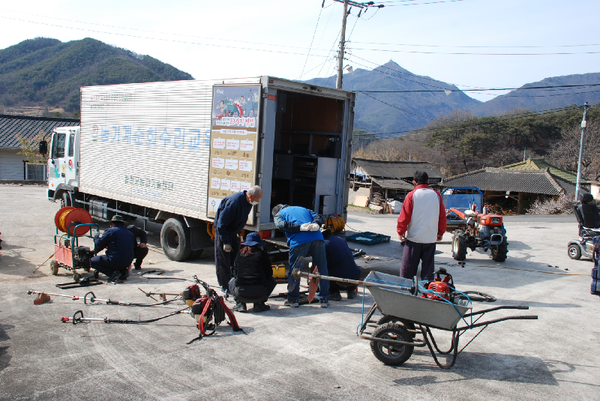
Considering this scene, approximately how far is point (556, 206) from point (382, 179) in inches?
453

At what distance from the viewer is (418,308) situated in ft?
13.9

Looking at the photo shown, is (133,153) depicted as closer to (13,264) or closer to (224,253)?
(13,264)

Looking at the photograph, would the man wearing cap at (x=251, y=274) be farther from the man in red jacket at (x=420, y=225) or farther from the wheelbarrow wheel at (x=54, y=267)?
the wheelbarrow wheel at (x=54, y=267)

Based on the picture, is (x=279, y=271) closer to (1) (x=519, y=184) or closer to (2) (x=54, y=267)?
(2) (x=54, y=267)

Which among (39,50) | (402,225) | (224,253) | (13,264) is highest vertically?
(39,50)

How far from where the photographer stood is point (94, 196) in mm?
12695

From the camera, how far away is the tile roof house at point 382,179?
32.4 metres

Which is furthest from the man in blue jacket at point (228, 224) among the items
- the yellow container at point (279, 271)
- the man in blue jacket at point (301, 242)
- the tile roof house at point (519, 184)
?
the tile roof house at point (519, 184)

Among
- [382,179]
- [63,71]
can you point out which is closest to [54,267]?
[382,179]

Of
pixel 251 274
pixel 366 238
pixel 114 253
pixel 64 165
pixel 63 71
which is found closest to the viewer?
pixel 251 274

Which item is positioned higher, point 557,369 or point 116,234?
point 116,234

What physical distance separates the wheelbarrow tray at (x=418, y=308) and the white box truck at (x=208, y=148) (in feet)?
12.4

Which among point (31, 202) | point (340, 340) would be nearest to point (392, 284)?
point (340, 340)

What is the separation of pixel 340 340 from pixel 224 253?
253cm
